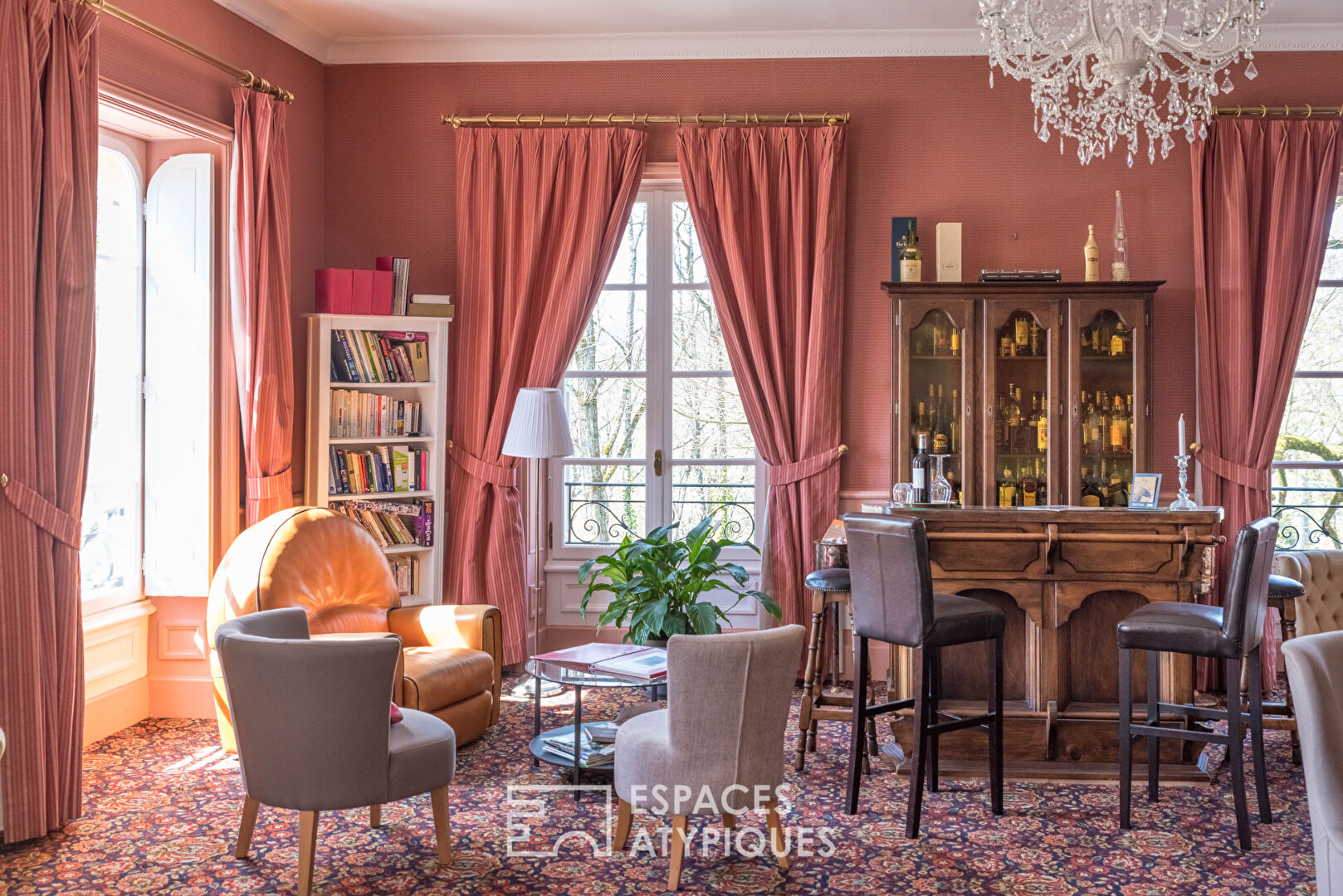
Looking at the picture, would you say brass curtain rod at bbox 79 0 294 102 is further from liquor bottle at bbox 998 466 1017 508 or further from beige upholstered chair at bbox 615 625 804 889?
liquor bottle at bbox 998 466 1017 508

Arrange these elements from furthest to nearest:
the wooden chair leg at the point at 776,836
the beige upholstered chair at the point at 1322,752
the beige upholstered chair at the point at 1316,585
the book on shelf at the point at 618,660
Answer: the beige upholstered chair at the point at 1316,585 < the book on shelf at the point at 618,660 < the wooden chair leg at the point at 776,836 < the beige upholstered chair at the point at 1322,752

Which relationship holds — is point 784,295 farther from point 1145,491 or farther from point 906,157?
point 1145,491

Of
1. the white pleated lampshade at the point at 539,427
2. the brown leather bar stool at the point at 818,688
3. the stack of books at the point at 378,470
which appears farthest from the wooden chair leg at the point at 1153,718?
the stack of books at the point at 378,470

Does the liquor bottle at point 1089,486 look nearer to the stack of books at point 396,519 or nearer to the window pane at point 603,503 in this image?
the window pane at point 603,503

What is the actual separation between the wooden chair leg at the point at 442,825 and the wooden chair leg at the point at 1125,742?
91.2 inches

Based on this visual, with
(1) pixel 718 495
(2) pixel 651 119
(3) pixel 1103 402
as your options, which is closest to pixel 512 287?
(2) pixel 651 119

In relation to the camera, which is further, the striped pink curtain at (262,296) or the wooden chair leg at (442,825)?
the striped pink curtain at (262,296)

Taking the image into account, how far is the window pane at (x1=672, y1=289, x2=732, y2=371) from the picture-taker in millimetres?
6352

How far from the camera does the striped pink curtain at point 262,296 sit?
525 cm

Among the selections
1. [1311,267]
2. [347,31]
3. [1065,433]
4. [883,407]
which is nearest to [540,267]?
[347,31]

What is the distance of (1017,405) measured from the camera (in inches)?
227

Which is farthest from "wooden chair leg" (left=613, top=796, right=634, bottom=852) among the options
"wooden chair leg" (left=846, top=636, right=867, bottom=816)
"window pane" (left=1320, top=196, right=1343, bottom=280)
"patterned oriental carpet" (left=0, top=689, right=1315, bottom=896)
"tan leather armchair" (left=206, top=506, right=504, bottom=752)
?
"window pane" (left=1320, top=196, right=1343, bottom=280)

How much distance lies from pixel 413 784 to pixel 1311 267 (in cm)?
519

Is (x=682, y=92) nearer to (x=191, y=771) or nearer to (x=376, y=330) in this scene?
(x=376, y=330)
